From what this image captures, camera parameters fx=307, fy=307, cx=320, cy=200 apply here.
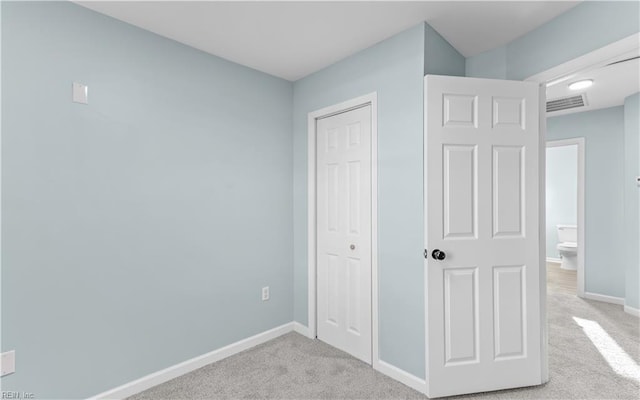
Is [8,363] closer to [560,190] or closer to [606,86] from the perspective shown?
[606,86]

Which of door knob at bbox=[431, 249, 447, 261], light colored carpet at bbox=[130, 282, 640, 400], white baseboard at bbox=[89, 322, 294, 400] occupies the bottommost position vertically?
light colored carpet at bbox=[130, 282, 640, 400]

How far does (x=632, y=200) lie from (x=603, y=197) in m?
0.42

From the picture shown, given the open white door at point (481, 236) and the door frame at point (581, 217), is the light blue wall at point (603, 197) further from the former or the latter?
the open white door at point (481, 236)

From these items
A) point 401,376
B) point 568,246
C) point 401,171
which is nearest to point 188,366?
point 401,376

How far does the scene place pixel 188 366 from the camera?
229 cm

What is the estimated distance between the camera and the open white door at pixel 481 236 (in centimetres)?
198

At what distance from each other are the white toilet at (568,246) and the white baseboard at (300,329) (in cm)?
489

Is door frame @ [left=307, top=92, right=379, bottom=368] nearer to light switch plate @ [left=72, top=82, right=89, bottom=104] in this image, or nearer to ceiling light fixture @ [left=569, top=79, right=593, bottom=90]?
light switch plate @ [left=72, top=82, right=89, bottom=104]

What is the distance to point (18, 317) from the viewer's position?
5.36 ft

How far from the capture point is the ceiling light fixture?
117 inches

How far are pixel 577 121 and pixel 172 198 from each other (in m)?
4.84

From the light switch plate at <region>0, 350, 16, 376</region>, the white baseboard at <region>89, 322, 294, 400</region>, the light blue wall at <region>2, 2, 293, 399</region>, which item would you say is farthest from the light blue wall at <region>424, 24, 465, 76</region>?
the light switch plate at <region>0, 350, 16, 376</region>

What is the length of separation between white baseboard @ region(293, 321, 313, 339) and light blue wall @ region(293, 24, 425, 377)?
34.2 inches

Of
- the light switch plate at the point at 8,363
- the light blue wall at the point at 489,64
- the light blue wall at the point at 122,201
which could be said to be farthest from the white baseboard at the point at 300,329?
the light blue wall at the point at 489,64
